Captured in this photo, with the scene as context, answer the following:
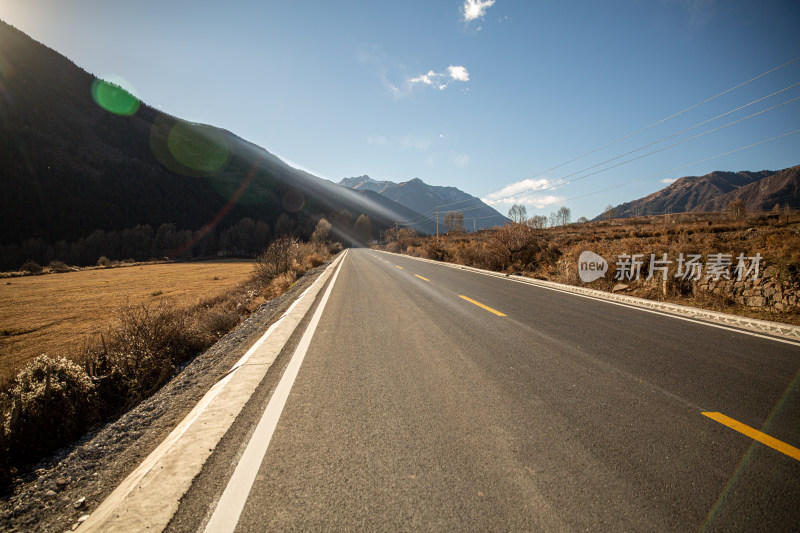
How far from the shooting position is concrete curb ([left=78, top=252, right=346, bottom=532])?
1.51m

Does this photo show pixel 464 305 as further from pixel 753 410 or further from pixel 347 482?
pixel 347 482

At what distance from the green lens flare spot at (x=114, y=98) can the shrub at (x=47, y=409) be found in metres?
209

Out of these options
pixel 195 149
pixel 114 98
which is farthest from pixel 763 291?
pixel 114 98

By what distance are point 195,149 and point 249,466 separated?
20850cm

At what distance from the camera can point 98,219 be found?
3873 inches

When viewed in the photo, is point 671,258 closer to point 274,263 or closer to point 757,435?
point 757,435

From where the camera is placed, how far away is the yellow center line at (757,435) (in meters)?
2.13

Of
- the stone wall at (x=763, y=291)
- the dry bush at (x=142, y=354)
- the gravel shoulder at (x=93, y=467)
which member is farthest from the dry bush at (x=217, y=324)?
the stone wall at (x=763, y=291)

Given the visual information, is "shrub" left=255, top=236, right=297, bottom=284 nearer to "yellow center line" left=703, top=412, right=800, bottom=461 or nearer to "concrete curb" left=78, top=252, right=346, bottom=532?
"concrete curb" left=78, top=252, right=346, bottom=532

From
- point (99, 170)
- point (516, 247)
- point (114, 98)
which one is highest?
point (114, 98)

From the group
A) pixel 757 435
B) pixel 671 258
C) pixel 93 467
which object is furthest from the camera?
pixel 671 258

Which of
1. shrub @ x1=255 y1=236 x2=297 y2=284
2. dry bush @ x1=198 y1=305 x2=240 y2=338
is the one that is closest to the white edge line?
dry bush @ x1=198 y1=305 x2=240 y2=338

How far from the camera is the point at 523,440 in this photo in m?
2.23

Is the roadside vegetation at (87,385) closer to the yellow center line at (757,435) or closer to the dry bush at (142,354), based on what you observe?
the dry bush at (142,354)
